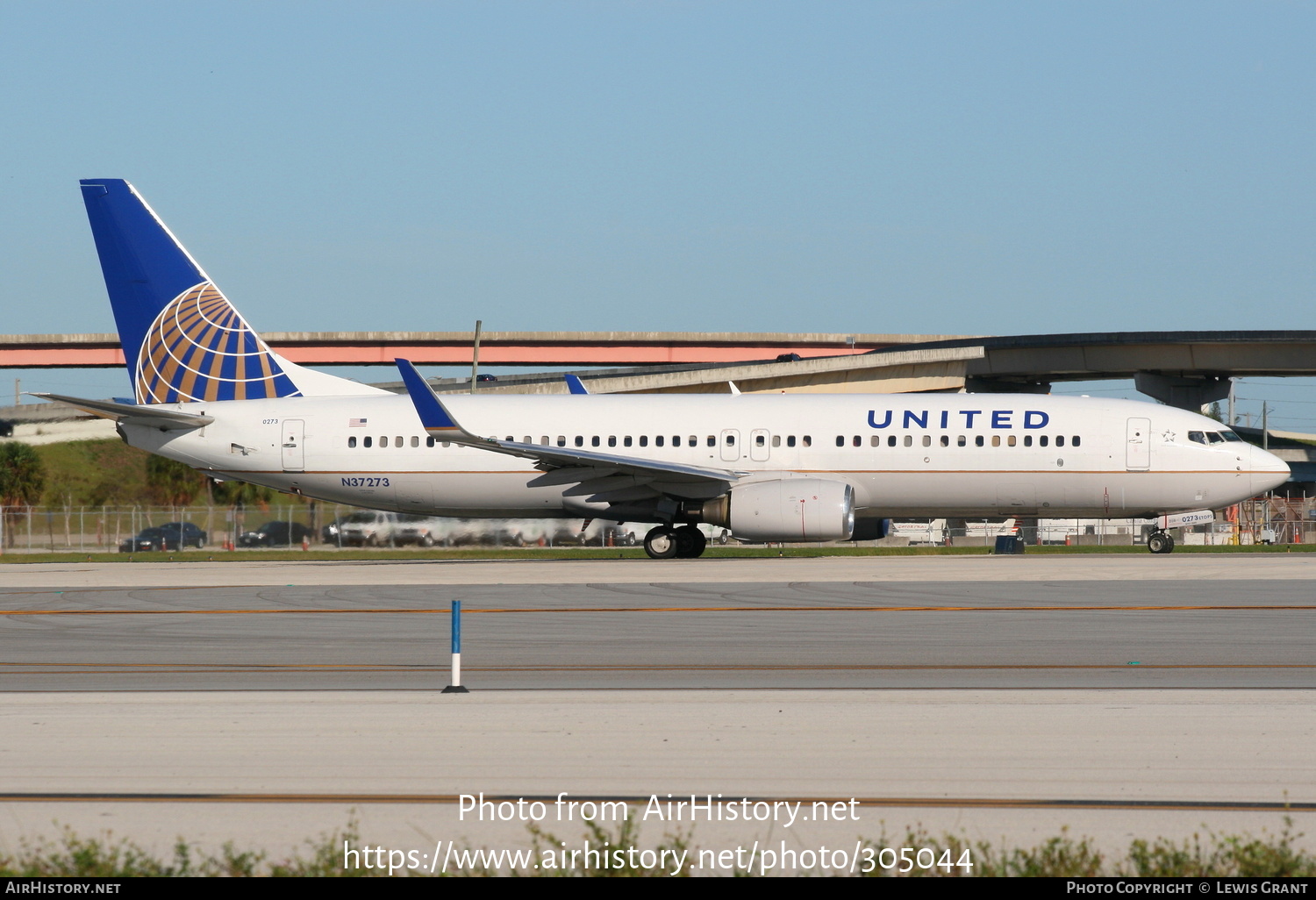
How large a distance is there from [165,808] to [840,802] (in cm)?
362

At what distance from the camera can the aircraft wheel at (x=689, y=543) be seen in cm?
3150

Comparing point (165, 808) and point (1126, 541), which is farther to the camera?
point (1126, 541)

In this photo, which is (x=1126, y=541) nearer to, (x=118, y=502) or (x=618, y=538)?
(x=618, y=538)

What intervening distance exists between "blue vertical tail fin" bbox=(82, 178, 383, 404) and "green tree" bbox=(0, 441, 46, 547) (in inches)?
1564

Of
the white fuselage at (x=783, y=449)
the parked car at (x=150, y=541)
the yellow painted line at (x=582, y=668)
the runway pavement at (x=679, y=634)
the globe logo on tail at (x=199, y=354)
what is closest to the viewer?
the runway pavement at (x=679, y=634)

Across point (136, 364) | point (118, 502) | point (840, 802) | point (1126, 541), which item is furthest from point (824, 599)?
point (118, 502)

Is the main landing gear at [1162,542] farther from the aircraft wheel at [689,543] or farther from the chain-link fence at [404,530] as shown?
the aircraft wheel at [689,543]

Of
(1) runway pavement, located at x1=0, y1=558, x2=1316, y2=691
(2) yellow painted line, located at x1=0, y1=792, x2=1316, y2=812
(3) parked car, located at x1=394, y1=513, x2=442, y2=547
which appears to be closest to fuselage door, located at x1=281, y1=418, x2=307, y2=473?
(3) parked car, located at x1=394, y1=513, x2=442, y2=547

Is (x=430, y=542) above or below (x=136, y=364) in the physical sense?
below

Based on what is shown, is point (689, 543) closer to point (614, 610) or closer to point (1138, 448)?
point (1138, 448)

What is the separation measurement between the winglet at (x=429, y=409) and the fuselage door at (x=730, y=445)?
5.91 meters

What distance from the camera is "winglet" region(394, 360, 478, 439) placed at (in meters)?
28.2

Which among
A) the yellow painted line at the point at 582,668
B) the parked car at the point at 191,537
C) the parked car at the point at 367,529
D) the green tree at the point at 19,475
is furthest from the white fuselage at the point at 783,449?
the green tree at the point at 19,475

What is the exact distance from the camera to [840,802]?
24.0 feet
